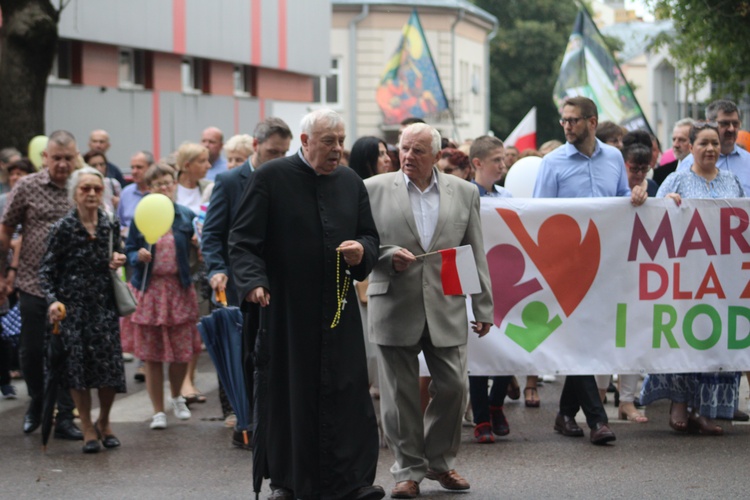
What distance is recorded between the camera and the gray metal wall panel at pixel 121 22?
2339cm

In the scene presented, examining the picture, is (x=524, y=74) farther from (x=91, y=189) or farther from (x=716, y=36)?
(x=91, y=189)

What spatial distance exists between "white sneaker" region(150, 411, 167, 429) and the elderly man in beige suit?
262 centimetres

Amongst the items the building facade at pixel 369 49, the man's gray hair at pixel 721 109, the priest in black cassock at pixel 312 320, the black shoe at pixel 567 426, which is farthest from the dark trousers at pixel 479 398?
the building facade at pixel 369 49

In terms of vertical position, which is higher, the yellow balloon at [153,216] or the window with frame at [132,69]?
the window with frame at [132,69]

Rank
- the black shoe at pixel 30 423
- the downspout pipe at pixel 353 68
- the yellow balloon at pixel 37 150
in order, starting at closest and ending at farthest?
1. the black shoe at pixel 30 423
2. the yellow balloon at pixel 37 150
3. the downspout pipe at pixel 353 68

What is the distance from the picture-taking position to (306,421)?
23.7 feet

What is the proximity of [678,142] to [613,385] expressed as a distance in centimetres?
240

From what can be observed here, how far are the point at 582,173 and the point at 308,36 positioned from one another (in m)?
29.1

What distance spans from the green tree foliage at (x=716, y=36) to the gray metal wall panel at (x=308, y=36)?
53.8 ft

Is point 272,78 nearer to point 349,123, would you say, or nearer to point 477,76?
point 349,123

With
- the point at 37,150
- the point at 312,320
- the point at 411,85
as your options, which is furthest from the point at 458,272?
the point at 411,85

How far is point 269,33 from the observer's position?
34656 mm

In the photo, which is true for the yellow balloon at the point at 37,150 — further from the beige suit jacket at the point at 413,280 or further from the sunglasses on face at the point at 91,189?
the beige suit jacket at the point at 413,280

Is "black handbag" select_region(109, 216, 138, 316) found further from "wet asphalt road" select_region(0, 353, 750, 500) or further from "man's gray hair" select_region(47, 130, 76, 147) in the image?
"wet asphalt road" select_region(0, 353, 750, 500)
